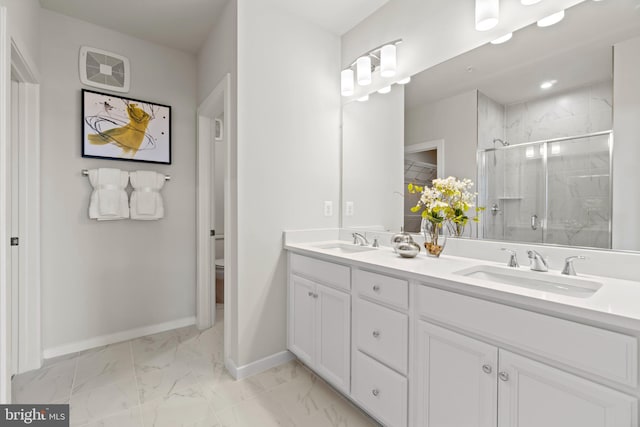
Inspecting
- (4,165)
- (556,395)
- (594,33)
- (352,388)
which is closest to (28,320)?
(4,165)

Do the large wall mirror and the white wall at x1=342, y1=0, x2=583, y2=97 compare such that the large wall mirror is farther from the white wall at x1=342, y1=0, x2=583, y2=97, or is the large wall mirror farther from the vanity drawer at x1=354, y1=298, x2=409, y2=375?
the vanity drawer at x1=354, y1=298, x2=409, y2=375

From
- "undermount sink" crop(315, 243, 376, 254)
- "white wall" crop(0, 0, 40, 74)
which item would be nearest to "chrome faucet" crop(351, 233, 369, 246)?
"undermount sink" crop(315, 243, 376, 254)

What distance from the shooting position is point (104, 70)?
8.04 feet

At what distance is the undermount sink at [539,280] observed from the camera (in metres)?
1.15

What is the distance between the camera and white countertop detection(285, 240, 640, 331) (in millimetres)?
814

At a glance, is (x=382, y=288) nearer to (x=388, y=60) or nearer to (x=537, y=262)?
(x=537, y=262)

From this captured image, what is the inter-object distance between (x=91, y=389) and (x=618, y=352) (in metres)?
2.57

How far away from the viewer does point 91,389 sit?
1.88 metres

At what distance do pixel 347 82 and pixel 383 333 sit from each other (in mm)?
1846

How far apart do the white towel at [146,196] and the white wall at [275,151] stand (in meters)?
1.08

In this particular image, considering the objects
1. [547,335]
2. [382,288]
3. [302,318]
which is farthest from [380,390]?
[547,335]

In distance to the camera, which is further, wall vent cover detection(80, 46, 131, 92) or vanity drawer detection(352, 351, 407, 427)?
wall vent cover detection(80, 46, 131, 92)

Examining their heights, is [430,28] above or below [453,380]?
above

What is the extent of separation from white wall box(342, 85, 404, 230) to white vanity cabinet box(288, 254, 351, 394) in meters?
0.63
